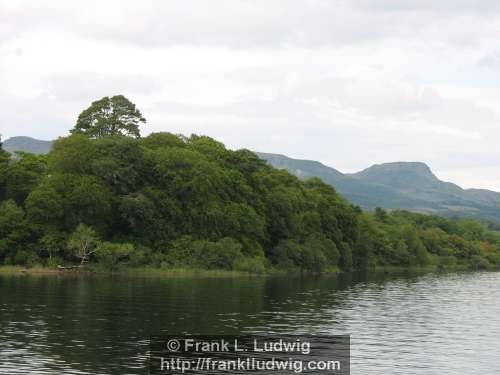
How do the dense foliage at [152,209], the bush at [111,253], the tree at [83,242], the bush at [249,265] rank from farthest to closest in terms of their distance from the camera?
the bush at [249,265], the dense foliage at [152,209], the bush at [111,253], the tree at [83,242]

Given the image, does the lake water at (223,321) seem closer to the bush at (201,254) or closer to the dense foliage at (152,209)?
the dense foliage at (152,209)

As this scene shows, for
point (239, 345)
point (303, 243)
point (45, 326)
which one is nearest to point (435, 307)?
point (239, 345)

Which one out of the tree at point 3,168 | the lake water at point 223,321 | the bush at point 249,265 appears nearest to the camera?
the lake water at point 223,321

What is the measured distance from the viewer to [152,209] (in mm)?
129250

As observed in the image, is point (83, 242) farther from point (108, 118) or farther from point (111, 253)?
point (108, 118)

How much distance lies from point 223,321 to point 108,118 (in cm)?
10479

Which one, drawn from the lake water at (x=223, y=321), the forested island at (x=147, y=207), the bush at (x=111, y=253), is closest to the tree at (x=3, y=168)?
the forested island at (x=147, y=207)

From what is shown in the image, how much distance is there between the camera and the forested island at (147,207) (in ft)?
394

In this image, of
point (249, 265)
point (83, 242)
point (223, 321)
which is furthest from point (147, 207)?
point (223, 321)

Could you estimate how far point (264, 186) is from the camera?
157m

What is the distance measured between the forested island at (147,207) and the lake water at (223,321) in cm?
1652

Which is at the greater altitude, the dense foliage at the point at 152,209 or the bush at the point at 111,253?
the dense foliage at the point at 152,209

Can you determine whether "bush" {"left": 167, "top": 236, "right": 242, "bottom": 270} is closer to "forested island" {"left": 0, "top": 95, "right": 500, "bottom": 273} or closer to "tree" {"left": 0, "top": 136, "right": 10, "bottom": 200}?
"forested island" {"left": 0, "top": 95, "right": 500, "bottom": 273}

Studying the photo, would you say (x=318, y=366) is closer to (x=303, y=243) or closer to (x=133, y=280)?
(x=133, y=280)
